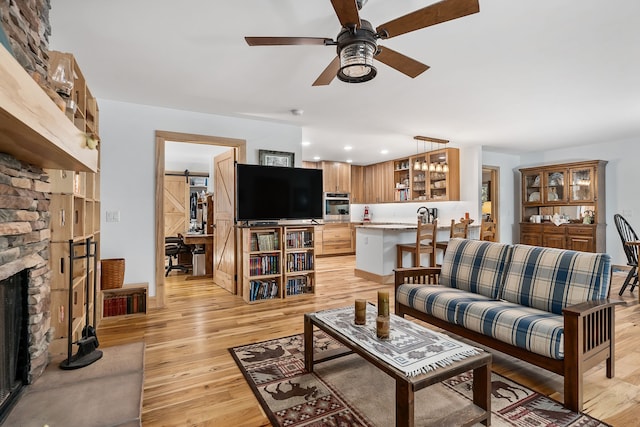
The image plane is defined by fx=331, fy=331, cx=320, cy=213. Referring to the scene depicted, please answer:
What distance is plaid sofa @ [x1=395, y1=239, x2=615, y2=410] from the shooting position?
1.99m

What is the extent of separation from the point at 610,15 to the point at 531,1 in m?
0.63

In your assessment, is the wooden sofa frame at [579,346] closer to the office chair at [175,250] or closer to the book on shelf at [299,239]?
the book on shelf at [299,239]

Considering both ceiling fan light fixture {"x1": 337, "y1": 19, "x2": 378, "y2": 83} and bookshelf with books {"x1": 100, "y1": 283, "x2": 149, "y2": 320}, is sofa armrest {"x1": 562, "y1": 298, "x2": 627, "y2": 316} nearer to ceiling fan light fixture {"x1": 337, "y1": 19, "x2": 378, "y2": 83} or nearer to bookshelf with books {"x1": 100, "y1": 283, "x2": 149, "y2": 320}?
ceiling fan light fixture {"x1": 337, "y1": 19, "x2": 378, "y2": 83}

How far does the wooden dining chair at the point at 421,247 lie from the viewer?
5046mm

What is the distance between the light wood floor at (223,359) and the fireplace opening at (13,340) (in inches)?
25.5

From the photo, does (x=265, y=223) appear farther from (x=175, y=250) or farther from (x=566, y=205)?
(x=566, y=205)

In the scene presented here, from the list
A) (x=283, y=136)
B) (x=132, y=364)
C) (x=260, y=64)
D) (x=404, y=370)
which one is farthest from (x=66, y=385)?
(x=283, y=136)

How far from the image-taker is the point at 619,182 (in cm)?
612

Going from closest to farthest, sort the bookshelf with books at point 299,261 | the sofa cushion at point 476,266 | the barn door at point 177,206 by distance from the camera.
Answer: 1. the sofa cushion at point 476,266
2. the bookshelf with books at point 299,261
3. the barn door at point 177,206

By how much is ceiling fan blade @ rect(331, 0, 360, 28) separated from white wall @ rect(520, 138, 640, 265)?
22.3 feet

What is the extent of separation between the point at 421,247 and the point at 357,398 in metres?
3.43

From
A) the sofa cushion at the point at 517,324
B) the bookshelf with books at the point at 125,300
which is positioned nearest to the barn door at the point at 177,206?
the bookshelf with books at the point at 125,300

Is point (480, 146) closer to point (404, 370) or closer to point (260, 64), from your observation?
point (260, 64)

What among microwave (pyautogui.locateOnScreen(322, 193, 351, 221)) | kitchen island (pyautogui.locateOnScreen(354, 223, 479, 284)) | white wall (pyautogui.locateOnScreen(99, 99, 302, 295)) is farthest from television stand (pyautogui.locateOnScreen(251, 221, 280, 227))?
microwave (pyautogui.locateOnScreen(322, 193, 351, 221))
